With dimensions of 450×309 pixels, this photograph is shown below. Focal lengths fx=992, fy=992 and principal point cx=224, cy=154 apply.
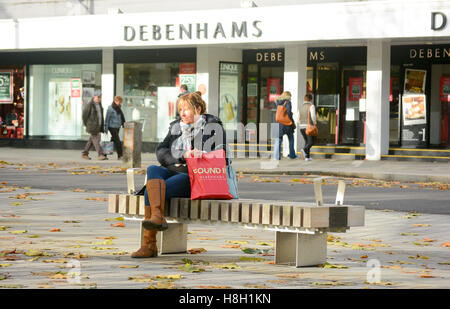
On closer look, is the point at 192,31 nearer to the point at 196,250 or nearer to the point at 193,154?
the point at 196,250

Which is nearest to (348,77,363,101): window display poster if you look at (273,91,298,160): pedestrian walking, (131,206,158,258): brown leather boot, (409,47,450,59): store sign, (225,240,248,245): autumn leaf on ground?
(409,47,450,59): store sign

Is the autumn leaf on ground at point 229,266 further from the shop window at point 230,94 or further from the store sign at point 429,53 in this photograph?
the shop window at point 230,94

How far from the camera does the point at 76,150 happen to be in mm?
30891

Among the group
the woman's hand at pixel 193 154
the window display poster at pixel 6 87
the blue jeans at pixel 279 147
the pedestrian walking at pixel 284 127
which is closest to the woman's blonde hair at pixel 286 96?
the pedestrian walking at pixel 284 127

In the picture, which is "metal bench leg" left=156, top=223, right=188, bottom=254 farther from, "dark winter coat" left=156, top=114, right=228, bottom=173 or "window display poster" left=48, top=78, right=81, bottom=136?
"window display poster" left=48, top=78, right=81, bottom=136

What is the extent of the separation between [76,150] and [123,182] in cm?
1311

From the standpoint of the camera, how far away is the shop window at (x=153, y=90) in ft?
97.3

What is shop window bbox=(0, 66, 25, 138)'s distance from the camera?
3262 cm

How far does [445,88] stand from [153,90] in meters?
9.01

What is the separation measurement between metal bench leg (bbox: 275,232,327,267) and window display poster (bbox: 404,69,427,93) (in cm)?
1900

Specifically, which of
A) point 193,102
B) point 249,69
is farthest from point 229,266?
point 249,69

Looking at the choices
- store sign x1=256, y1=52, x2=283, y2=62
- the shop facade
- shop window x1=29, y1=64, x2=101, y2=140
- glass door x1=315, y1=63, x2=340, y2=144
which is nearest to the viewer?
the shop facade
